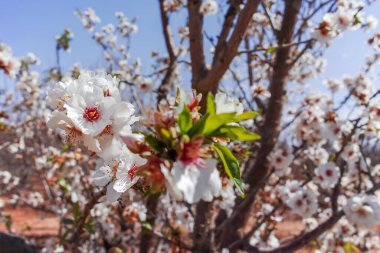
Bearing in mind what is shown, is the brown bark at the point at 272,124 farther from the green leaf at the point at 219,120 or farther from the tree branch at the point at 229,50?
the green leaf at the point at 219,120

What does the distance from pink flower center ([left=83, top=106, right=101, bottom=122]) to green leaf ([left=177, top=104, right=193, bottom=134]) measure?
0.95 feet

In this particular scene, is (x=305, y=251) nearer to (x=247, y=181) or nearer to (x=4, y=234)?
(x=247, y=181)

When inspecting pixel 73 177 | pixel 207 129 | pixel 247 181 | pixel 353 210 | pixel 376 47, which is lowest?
pixel 207 129

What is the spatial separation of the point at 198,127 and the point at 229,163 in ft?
0.43

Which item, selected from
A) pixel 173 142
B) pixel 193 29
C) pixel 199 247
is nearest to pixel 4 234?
pixel 199 247

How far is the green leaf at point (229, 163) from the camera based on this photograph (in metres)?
0.86

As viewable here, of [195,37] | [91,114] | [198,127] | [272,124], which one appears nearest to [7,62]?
[195,37]

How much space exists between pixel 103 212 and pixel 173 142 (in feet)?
17.3

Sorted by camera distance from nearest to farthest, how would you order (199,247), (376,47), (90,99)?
1. (90,99)
2. (199,247)
3. (376,47)

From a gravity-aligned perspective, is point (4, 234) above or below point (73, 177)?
below

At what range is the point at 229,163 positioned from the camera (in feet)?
2.88

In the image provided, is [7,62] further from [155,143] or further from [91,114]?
[155,143]

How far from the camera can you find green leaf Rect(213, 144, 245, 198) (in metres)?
0.86

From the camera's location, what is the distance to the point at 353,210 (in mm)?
2896
